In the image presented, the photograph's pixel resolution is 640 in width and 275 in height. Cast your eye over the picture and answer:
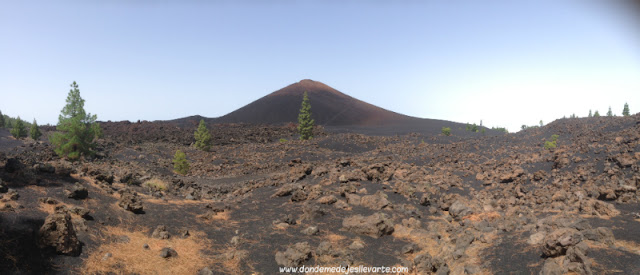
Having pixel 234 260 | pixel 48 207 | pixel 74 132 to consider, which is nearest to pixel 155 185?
pixel 48 207

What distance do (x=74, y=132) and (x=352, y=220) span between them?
842 inches

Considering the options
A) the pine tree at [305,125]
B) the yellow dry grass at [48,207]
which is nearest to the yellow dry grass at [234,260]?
→ the yellow dry grass at [48,207]

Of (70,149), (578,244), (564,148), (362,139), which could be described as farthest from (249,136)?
(578,244)

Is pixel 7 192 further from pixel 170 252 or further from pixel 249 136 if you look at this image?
pixel 249 136

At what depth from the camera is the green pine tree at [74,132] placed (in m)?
22.2

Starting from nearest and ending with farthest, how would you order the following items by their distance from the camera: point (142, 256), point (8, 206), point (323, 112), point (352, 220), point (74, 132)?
1. point (8, 206)
2. point (142, 256)
3. point (352, 220)
4. point (74, 132)
5. point (323, 112)

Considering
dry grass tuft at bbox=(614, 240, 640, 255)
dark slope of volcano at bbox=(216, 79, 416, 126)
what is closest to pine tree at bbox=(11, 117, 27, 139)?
dry grass tuft at bbox=(614, 240, 640, 255)

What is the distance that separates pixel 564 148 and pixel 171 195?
19406mm

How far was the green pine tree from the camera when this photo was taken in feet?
72.9

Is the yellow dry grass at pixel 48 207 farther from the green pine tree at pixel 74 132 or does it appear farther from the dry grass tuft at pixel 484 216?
the green pine tree at pixel 74 132

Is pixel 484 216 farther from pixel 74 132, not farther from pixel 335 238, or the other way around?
pixel 74 132

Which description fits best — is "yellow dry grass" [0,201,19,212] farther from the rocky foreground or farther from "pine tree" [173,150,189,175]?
"pine tree" [173,150,189,175]

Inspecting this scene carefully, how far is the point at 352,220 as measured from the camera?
1046cm

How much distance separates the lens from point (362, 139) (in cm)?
4616
